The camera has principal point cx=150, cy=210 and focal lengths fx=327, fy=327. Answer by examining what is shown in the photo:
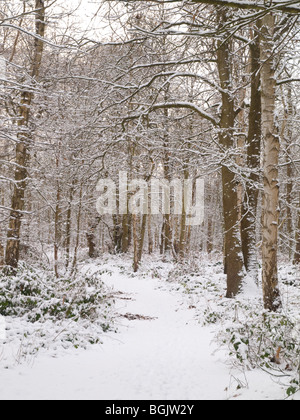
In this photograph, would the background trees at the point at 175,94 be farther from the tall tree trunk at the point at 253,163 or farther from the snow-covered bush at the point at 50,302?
the snow-covered bush at the point at 50,302

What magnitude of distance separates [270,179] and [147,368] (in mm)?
3692

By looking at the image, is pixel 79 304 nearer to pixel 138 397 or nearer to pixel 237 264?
pixel 138 397

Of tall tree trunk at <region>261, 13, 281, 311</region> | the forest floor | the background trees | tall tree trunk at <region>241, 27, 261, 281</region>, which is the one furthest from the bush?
tall tree trunk at <region>241, 27, 261, 281</region>

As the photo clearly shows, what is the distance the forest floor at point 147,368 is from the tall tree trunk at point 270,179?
2.49 ft

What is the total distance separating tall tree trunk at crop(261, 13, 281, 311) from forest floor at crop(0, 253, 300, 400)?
76 centimetres

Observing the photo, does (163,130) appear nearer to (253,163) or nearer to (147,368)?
(253,163)

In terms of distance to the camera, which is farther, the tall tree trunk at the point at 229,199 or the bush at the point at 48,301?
the tall tree trunk at the point at 229,199

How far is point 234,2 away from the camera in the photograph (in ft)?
12.2

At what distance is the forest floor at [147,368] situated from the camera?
3.72m

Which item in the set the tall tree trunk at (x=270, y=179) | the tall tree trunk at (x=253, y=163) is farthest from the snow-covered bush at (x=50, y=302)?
the tall tree trunk at (x=253, y=163)

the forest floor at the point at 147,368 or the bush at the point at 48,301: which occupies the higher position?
the bush at the point at 48,301

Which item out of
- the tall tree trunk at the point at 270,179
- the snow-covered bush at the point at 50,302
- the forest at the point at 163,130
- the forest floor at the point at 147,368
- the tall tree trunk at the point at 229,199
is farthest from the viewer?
the tall tree trunk at the point at 229,199

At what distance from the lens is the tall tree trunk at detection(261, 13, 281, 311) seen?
18.6 ft
